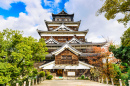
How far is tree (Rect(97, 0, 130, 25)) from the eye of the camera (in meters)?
6.14

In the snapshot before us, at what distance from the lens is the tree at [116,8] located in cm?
614

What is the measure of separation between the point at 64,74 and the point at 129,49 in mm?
13093

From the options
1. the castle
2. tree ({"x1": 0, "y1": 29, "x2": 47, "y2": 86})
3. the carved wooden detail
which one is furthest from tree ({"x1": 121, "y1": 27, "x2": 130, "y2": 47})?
the carved wooden detail

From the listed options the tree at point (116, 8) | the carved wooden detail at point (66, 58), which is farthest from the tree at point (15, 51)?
the carved wooden detail at point (66, 58)

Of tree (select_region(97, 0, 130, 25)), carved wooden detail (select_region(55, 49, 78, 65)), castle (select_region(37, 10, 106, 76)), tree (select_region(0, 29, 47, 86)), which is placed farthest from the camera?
carved wooden detail (select_region(55, 49, 78, 65))

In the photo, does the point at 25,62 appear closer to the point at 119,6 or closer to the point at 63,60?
the point at 119,6

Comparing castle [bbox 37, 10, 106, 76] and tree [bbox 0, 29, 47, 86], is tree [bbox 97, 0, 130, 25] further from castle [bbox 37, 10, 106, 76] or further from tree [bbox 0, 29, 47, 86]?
castle [bbox 37, 10, 106, 76]

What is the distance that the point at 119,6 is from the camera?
6.36 m

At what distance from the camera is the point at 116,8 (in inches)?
256

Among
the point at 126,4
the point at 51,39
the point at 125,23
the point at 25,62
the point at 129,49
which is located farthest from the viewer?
the point at 51,39

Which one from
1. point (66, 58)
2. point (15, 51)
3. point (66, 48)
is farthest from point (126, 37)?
point (66, 58)

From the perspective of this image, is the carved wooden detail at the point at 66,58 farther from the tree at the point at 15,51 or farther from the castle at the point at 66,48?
the tree at the point at 15,51

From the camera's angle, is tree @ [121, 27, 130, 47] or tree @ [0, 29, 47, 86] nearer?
tree @ [121, 27, 130, 47]

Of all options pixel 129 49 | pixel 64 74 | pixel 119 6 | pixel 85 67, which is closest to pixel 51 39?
pixel 64 74
